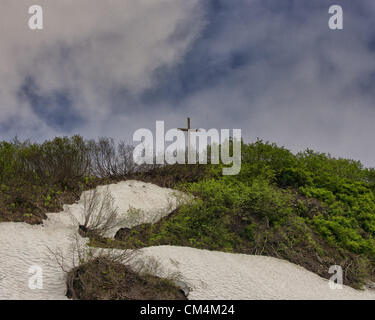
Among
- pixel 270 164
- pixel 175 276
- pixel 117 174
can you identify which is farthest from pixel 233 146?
pixel 175 276

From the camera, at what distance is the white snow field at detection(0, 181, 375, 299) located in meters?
5.08

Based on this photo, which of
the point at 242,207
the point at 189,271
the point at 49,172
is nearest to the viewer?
the point at 189,271

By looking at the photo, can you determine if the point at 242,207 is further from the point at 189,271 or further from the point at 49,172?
the point at 49,172

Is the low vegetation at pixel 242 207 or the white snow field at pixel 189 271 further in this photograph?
the low vegetation at pixel 242 207

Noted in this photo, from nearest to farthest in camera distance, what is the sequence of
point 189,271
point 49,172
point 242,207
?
point 189,271
point 242,207
point 49,172

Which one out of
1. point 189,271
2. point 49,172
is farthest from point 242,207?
point 49,172

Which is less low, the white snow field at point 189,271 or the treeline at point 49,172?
the treeline at point 49,172

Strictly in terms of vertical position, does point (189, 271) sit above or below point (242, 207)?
below

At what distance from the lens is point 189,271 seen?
233 inches

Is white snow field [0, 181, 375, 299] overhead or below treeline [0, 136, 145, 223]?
below

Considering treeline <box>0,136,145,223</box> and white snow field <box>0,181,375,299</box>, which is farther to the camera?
treeline <box>0,136,145,223</box>

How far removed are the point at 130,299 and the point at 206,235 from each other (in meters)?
4.21

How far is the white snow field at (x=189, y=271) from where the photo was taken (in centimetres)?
508

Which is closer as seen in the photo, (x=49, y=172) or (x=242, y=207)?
(x=242, y=207)
